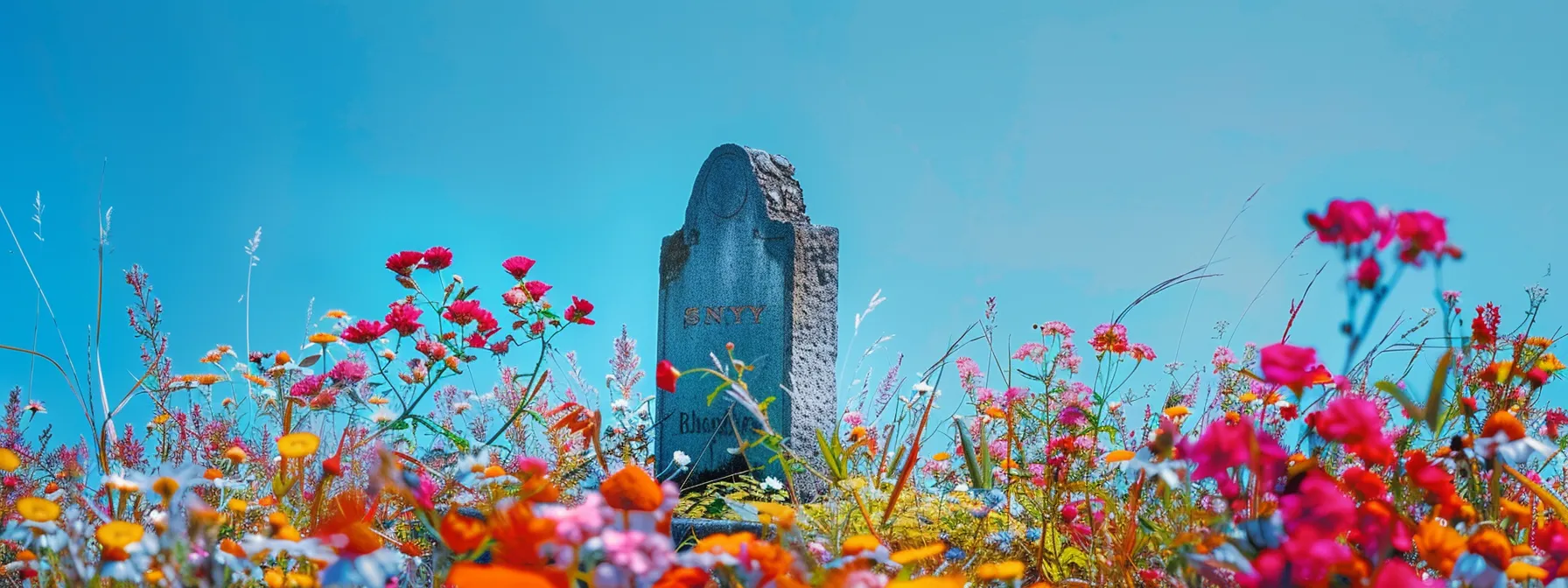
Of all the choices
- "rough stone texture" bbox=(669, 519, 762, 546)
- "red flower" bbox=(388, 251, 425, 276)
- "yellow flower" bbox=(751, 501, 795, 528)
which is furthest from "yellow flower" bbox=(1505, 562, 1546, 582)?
"red flower" bbox=(388, 251, 425, 276)

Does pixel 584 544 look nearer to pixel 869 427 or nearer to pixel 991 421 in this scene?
pixel 991 421

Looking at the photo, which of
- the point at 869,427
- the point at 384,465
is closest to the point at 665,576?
the point at 384,465

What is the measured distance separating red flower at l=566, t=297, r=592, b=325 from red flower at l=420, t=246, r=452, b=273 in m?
0.45

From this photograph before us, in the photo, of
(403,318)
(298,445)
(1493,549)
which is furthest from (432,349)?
(1493,549)

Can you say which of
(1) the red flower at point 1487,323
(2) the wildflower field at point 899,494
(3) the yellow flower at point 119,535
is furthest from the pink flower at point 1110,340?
(3) the yellow flower at point 119,535

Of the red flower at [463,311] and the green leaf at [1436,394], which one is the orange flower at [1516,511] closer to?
the green leaf at [1436,394]

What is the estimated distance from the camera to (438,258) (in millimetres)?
3434

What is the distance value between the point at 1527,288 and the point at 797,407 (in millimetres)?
2796

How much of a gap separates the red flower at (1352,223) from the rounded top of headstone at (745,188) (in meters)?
3.57

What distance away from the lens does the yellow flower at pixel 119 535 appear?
131cm

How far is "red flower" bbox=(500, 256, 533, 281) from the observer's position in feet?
11.6

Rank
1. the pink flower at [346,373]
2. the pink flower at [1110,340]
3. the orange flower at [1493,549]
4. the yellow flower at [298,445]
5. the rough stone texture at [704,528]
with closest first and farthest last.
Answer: the orange flower at [1493,549] → the yellow flower at [298,445] → the pink flower at [346,373] → the pink flower at [1110,340] → the rough stone texture at [704,528]

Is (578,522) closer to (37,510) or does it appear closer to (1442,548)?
(37,510)

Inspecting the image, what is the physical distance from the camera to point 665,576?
3.87 feet
